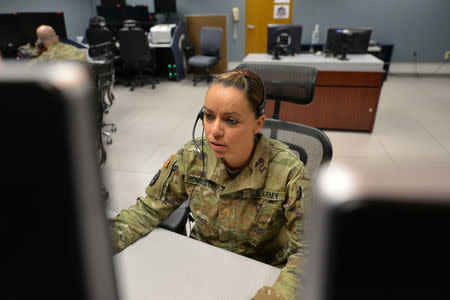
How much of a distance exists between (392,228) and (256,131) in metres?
0.93

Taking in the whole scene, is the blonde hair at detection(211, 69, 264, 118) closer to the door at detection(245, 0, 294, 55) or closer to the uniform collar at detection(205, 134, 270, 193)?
the uniform collar at detection(205, 134, 270, 193)

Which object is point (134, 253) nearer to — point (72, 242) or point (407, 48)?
point (72, 242)

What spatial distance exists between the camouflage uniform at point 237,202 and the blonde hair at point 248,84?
15cm

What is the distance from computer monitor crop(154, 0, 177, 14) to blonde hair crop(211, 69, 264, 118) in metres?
6.25

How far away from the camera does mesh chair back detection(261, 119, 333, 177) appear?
1.30 meters

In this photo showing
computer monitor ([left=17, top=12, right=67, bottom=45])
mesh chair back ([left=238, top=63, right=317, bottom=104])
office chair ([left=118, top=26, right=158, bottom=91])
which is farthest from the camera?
office chair ([left=118, top=26, right=158, bottom=91])

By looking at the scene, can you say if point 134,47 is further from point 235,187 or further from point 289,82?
point 235,187

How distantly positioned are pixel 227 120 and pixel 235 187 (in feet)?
0.74

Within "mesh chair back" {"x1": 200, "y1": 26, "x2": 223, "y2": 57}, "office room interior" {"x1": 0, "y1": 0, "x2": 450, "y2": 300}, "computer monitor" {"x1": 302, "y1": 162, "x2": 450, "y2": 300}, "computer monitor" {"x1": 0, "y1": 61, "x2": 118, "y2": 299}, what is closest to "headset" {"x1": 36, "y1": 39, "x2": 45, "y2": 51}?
"office room interior" {"x1": 0, "y1": 0, "x2": 450, "y2": 300}

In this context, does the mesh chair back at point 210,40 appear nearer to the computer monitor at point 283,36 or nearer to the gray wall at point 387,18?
the gray wall at point 387,18

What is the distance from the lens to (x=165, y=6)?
656cm

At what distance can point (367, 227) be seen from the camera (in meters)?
Result: 0.15

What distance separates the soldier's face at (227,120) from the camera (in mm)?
966

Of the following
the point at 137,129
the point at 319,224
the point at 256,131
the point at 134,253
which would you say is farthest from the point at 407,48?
the point at 319,224
